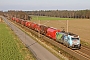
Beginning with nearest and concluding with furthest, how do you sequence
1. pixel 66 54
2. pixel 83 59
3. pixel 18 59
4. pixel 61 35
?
1. pixel 18 59
2. pixel 83 59
3. pixel 66 54
4. pixel 61 35

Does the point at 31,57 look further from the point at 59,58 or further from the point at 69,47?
the point at 69,47

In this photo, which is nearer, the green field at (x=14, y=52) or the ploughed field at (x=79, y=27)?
the green field at (x=14, y=52)

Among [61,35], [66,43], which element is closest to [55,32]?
[61,35]

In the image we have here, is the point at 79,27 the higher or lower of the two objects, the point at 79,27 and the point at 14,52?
the lower

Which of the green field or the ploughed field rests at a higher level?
the green field

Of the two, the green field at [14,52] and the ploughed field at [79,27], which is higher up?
the green field at [14,52]

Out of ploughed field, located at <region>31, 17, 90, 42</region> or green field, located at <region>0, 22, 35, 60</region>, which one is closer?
green field, located at <region>0, 22, 35, 60</region>

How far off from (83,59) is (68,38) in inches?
356

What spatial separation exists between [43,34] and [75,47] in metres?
28.1

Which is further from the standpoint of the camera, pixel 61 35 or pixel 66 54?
pixel 61 35

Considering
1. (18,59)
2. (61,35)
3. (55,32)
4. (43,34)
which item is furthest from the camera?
(43,34)

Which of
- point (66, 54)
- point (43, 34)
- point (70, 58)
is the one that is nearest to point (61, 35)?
point (66, 54)

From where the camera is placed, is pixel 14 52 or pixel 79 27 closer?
pixel 14 52

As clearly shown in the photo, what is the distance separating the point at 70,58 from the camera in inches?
1205
